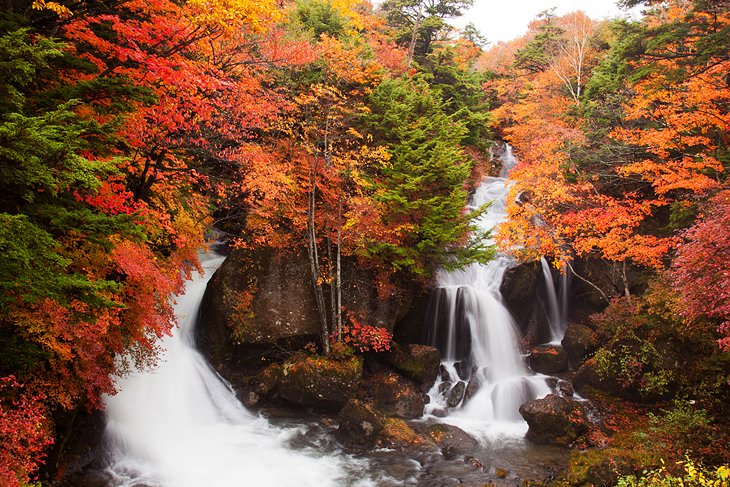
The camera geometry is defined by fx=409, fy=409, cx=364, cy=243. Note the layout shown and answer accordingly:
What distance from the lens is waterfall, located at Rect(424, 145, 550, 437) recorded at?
13648mm

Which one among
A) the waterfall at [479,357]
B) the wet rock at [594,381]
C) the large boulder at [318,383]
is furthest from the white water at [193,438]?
the wet rock at [594,381]

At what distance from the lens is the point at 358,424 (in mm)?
11578

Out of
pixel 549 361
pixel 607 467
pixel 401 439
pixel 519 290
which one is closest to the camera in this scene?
pixel 607 467

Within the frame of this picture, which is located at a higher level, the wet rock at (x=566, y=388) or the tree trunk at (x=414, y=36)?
the tree trunk at (x=414, y=36)

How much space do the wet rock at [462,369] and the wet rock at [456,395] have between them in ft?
2.26

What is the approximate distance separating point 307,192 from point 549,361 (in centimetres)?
1116

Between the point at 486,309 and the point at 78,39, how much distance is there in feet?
50.8

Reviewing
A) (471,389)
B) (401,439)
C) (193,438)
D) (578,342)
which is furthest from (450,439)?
(578,342)

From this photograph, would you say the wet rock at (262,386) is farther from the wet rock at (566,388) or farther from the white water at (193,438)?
the wet rock at (566,388)

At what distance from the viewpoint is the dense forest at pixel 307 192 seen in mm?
5445

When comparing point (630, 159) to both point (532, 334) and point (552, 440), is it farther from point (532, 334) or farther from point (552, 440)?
point (552, 440)

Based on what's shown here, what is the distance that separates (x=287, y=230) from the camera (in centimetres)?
1523

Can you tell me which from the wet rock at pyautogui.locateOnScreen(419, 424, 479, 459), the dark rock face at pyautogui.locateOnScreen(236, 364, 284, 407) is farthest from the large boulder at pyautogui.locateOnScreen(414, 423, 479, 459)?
the dark rock face at pyautogui.locateOnScreen(236, 364, 284, 407)

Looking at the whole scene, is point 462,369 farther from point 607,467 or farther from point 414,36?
point 414,36
